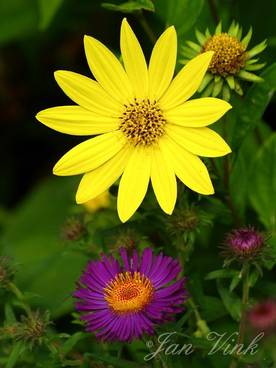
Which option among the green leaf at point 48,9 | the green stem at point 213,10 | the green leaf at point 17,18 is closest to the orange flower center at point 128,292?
the green stem at point 213,10

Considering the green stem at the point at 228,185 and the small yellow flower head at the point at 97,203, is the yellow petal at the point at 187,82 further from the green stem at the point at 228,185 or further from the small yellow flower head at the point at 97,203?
the small yellow flower head at the point at 97,203

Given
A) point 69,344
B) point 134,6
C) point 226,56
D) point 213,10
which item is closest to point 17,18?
point 213,10

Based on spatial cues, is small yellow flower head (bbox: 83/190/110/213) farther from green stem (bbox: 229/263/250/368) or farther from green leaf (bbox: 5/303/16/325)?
green stem (bbox: 229/263/250/368)

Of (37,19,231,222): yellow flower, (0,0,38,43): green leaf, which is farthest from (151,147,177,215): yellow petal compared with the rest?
(0,0,38,43): green leaf

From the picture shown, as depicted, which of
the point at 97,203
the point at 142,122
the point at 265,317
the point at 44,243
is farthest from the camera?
the point at 44,243

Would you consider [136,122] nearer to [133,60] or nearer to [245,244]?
[133,60]

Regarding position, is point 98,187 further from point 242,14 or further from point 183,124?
point 242,14
